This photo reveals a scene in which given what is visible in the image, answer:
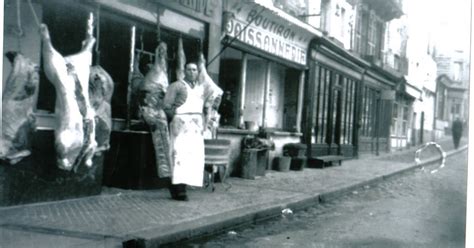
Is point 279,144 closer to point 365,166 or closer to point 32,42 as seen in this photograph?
point 365,166

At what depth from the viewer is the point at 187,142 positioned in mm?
7531

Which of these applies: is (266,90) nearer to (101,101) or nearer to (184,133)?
(184,133)

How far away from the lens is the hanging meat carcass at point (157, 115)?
313 inches

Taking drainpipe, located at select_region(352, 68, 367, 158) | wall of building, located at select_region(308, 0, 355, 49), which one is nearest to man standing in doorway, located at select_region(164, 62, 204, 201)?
wall of building, located at select_region(308, 0, 355, 49)

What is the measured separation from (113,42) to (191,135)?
198 centimetres

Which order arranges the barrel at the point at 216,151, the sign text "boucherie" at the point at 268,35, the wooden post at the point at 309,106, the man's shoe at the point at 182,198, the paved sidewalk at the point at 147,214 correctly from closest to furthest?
1. the paved sidewalk at the point at 147,214
2. the man's shoe at the point at 182,198
3. the barrel at the point at 216,151
4. the sign text "boucherie" at the point at 268,35
5. the wooden post at the point at 309,106

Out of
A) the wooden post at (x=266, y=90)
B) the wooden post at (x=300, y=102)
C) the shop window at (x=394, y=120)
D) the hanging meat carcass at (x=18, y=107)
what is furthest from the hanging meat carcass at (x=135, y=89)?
the wooden post at (x=300, y=102)

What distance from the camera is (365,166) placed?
51.6ft

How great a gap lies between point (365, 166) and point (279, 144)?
325 centimetres

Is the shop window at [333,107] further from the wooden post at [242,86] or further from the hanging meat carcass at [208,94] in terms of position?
the hanging meat carcass at [208,94]

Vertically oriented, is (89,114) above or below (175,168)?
above

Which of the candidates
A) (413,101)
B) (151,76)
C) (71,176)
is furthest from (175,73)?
(413,101)

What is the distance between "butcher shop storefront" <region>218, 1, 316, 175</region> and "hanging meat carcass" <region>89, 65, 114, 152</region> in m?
3.52

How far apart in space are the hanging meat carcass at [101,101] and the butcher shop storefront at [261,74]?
3520 mm
